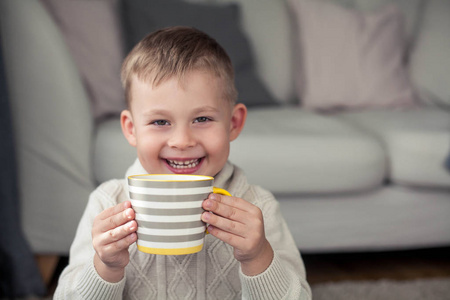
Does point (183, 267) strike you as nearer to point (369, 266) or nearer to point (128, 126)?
point (128, 126)

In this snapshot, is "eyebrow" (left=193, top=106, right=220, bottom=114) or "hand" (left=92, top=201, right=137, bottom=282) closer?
"hand" (left=92, top=201, right=137, bottom=282)

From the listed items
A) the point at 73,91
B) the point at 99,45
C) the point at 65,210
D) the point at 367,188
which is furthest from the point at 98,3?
the point at 367,188

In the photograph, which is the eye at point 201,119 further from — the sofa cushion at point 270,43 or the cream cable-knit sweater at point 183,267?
the sofa cushion at point 270,43

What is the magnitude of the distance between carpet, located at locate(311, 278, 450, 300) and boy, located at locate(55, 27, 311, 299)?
548 millimetres

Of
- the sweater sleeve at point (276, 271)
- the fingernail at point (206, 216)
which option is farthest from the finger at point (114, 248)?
the sweater sleeve at point (276, 271)

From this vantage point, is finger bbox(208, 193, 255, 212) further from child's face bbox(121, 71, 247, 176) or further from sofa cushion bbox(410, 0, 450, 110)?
sofa cushion bbox(410, 0, 450, 110)

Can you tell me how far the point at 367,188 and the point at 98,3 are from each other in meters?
1.21

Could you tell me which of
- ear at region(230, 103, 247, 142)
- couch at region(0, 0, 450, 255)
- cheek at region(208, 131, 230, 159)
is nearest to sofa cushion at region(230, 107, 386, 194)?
couch at region(0, 0, 450, 255)

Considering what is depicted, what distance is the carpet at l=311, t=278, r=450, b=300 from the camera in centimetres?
139

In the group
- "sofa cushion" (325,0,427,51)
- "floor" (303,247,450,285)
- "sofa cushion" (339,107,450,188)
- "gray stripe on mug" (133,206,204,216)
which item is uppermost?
"gray stripe on mug" (133,206,204,216)

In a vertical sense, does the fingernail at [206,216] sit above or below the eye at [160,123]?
below

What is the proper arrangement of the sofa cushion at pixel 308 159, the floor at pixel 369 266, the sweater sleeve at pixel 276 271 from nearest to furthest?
1. the sweater sleeve at pixel 276 271
2. the sofa cushion at pixel 308 159
3. the floor at pixel 369 266

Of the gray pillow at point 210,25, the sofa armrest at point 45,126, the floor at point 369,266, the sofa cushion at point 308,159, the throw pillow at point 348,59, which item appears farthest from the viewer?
the throw pillow at point 348,59

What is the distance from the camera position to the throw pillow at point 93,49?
1.65 m
